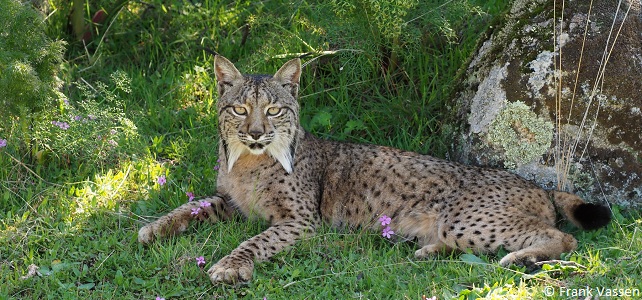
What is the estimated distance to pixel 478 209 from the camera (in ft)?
18.9

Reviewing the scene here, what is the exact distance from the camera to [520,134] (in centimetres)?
621

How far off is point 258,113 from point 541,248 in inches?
79.1

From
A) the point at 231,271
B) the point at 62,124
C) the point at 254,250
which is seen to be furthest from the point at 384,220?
the point at 62,124

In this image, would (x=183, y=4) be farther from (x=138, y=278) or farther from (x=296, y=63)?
(x=138, y=278)

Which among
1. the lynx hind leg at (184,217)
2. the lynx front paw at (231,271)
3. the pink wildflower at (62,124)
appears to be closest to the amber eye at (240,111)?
the lynx hind leg at (184,217)

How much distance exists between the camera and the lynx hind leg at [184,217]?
5809mm

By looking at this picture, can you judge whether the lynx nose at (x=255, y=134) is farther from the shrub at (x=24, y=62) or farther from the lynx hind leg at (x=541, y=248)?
the lynx hind leg at (x=541, y=248)

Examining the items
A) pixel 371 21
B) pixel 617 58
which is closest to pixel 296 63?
pixel 371 21

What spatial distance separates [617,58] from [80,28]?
15.4 ft

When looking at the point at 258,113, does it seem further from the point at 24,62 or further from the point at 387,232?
the point at 24,62

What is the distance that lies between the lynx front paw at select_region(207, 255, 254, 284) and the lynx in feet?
0.28

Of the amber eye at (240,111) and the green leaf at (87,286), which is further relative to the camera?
the amber eye at (240,111)

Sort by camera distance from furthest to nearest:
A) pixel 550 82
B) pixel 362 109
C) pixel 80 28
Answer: pixel 80 28 < pixel 362 109 < pixel 550 82

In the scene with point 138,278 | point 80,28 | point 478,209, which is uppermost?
point 80,28
